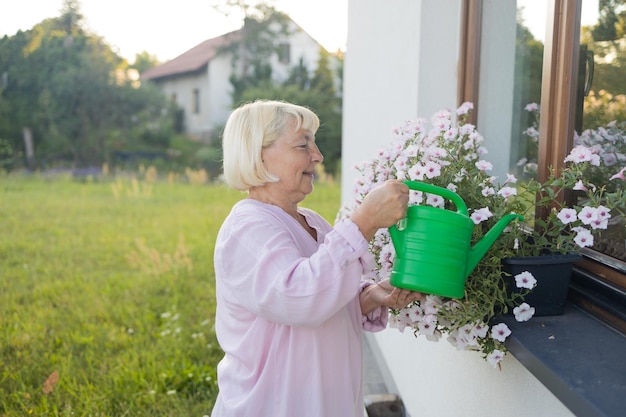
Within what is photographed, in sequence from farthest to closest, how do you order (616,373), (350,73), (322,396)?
(350,73)
(322,396)
(616,373)

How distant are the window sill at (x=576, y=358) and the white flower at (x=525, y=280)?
0.37 ft

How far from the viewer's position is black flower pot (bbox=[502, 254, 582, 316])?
4.56 feet

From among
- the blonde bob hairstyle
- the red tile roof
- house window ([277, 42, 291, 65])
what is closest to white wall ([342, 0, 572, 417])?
the blonde bob hairstyle

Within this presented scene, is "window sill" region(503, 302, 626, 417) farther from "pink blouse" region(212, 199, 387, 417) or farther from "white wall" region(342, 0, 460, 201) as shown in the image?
"white wall" region(342, 0, 460, 201)

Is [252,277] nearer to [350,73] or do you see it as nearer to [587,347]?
[587,347]

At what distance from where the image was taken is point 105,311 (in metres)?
5.18

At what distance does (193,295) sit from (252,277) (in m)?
4.39

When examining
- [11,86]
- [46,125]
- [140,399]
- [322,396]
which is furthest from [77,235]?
[46,125]

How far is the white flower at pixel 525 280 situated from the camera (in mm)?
1358

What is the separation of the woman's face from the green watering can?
1.27ft

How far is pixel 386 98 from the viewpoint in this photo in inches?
134

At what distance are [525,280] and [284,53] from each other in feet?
82.2

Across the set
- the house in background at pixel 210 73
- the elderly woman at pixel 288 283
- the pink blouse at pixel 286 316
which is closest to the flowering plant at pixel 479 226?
the elderly woman at pixel 288 283

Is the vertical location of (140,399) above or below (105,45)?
below
